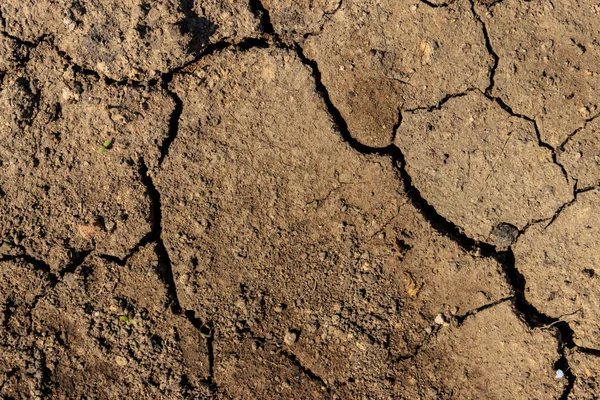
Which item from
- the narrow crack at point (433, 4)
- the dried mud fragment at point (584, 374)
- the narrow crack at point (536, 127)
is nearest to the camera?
the dried mud fragment at point (584, 374)

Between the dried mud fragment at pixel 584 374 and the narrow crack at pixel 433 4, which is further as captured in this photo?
the narrow crack at pixel 433 4

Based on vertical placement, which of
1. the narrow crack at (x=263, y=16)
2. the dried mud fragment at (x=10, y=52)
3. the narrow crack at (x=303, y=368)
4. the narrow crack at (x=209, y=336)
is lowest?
the narrow crack at (x=209, y=336)

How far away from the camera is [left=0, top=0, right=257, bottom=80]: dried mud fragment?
3203 mm

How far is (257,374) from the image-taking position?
10.2 ft

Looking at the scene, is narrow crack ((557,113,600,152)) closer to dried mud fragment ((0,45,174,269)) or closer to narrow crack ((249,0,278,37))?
narrow crack ((249,0,278,37))

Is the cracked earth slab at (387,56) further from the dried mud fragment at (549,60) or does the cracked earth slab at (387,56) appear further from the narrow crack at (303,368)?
the narrow crack at (303,368)

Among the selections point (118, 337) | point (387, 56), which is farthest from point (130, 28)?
point (118, 337)

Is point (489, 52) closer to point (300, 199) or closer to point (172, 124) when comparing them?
point (300, 199)

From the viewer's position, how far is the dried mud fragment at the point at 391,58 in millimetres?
3229

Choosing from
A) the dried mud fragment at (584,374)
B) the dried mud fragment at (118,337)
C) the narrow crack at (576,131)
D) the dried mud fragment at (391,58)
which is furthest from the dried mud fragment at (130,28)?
the dried mud fragment at (584,374)

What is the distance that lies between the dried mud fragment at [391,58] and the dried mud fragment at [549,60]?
0.12 meters

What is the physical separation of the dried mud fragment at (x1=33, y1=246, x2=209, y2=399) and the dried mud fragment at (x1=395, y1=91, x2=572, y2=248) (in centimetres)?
153

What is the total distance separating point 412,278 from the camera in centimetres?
315

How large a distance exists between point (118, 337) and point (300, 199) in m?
1.23
